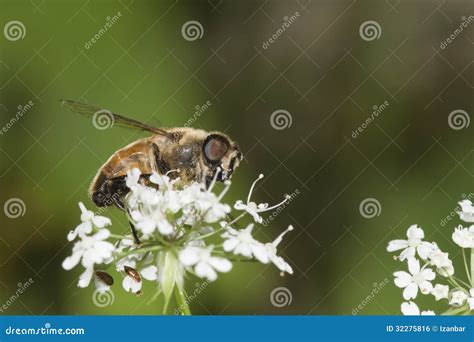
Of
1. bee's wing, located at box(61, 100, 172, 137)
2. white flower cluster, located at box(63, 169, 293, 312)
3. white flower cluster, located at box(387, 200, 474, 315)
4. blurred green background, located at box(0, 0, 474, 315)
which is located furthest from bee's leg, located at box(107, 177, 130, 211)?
blurred green background, located at box(0, 0, 474, 315)

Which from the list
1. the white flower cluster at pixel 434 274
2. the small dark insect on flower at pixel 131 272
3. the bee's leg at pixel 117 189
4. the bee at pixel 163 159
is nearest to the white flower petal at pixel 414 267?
the white flower cluster at pixel 434 274

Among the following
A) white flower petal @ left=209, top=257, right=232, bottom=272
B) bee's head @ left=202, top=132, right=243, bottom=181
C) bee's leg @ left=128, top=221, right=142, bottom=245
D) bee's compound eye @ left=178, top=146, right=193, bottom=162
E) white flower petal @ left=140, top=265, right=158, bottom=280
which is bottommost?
white flower petal @ left=140, top=265, right=158, bottom=280

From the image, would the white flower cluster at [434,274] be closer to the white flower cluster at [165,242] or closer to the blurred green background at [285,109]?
the white flower cluster at [165,242]

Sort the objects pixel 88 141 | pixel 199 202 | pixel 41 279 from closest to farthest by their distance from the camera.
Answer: pixel 199 202 → pixel 41 279 → pixel 88 141

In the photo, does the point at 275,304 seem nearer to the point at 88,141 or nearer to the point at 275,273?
the point at 275,273

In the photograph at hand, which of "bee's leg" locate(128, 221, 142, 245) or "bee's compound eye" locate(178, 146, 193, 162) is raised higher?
"bee's compound eye" locate(178, 146, 193, 162)

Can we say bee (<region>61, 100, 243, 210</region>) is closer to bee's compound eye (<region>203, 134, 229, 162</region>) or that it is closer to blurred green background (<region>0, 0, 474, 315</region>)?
bee's compound eye (<region>203, 134, 229, 162</region>)

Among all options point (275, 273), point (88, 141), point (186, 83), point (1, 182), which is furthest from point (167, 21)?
point (275, 273)
